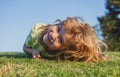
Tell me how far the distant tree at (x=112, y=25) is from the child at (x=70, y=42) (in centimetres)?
4495

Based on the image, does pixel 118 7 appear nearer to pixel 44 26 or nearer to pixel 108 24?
pixel 108 24

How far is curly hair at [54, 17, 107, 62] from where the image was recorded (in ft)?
29.2

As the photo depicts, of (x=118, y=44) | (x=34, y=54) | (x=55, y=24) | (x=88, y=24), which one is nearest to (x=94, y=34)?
(x=88, y=24)

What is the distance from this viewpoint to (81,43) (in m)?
8.94

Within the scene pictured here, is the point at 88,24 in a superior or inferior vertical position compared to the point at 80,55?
superior

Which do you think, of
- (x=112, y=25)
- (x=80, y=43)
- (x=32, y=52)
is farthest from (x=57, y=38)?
(x=112, y=25)

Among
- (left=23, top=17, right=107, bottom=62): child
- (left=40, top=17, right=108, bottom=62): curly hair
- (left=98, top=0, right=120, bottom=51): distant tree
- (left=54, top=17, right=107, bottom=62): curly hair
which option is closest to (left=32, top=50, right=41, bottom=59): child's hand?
(left=23, top=17, right=107, bottom=62): child

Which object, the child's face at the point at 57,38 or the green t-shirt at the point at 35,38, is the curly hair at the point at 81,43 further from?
the green t-shirt at the point at 35,38

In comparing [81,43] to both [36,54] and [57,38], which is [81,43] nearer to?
[57,38]

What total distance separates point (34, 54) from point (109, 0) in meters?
49.3

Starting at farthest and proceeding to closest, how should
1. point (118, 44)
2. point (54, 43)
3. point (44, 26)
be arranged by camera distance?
point (118, 44) → point (44, 26) → point (54, 43)

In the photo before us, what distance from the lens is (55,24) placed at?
945cm

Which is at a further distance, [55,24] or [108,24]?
[108,24]

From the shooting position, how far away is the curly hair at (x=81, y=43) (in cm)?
889
